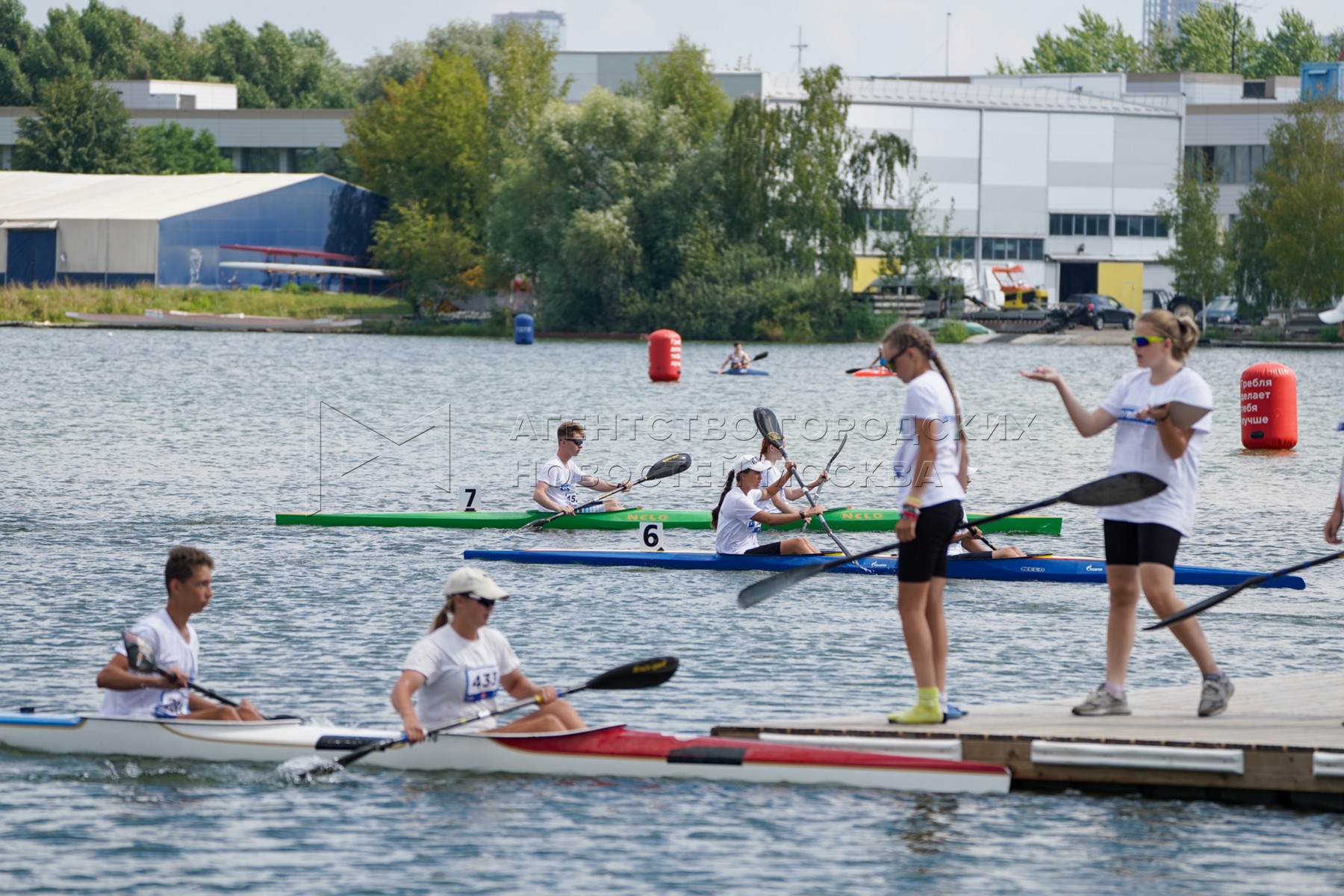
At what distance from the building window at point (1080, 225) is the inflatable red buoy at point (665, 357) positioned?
127ft

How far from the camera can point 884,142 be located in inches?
2518

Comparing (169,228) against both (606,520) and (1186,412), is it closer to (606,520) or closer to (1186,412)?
(606,520)

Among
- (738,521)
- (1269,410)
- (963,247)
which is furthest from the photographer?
(963,247)

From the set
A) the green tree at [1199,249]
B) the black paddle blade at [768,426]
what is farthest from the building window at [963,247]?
the black paddle blade at [768,426]

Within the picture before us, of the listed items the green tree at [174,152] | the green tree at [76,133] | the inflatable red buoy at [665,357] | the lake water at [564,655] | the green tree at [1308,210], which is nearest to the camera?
the lake water at [564,655]

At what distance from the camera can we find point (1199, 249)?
7012 centimetres

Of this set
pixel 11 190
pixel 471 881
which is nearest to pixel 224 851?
pixel 471 881

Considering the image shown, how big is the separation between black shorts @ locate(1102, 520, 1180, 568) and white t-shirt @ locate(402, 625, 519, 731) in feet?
9.49

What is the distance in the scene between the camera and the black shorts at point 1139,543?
326 inches

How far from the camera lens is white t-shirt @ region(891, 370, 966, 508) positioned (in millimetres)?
8180

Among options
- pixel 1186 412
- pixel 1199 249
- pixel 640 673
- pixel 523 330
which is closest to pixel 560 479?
pixel 640 673

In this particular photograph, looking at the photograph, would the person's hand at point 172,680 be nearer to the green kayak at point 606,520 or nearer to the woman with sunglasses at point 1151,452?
the woman with sunglasses at point 1151,452

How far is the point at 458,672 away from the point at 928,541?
2.33m

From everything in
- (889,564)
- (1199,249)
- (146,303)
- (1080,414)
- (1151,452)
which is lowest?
(889,564)
